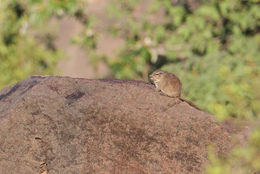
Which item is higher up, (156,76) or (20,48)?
(156,76)

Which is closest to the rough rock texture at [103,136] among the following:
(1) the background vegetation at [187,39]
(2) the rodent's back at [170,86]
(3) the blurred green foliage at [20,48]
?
(2) the rodent's back at [170,86]

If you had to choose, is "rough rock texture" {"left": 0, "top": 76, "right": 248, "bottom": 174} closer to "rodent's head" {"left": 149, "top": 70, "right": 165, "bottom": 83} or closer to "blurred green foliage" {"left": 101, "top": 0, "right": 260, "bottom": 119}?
"rodent's head" {"left": 149, "top": 70, "right": 165, "bottom": 83}

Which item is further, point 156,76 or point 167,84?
point 156,76

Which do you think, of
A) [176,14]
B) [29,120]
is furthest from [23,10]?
[29,120]

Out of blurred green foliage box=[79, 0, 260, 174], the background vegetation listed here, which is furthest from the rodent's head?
blurred green foliage box=[79, 0, 260, 174]

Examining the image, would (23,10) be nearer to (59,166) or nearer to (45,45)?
(45,45)

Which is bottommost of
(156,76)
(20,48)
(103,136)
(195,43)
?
(20,48)

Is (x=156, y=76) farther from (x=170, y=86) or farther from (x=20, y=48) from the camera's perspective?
(x=20, y=48)

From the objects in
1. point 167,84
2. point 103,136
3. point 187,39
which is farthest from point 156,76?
point 187,39
